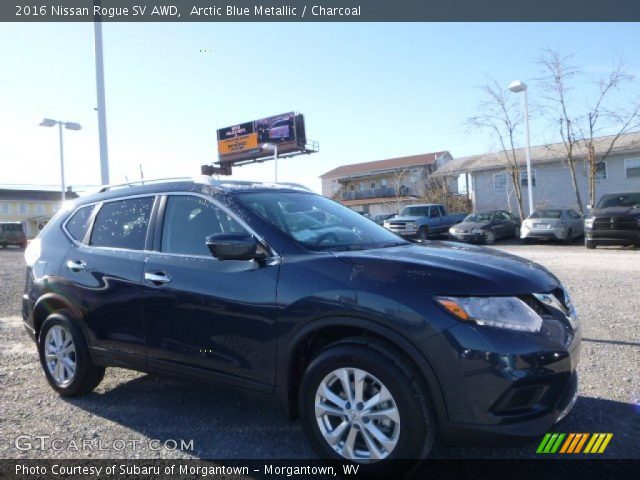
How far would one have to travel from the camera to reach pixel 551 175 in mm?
30047

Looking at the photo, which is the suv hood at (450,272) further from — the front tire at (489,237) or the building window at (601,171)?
the building window at (601,171)

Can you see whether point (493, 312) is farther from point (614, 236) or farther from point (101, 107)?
point (614, 236)

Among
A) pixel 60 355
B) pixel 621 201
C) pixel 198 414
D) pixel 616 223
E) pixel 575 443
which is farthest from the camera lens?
pixel 621 201

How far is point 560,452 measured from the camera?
10.3ft

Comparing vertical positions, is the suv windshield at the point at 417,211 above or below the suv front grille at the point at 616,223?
above

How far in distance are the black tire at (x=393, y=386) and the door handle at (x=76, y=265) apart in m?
2.29

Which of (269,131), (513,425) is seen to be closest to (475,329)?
(513,425)

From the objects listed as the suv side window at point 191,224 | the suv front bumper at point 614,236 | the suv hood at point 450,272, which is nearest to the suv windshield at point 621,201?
the suv front bumper at point 614,236

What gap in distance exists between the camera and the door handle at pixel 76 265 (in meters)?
4.14

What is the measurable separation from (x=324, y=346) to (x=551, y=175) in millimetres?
30498

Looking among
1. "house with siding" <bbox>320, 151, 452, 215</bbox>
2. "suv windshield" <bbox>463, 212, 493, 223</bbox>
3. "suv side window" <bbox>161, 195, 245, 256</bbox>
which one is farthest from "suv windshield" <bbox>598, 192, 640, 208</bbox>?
"house with siding" <bbox>320, 151, 452, 215</bbox>

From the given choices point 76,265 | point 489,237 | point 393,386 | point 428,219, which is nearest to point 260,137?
point 428,219

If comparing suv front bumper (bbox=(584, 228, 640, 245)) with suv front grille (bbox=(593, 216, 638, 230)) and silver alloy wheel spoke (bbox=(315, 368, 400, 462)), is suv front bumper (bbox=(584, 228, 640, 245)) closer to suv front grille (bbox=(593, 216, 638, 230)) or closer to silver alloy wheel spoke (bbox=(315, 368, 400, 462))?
suv front grille (bbox=(593, 216, 638, 230))

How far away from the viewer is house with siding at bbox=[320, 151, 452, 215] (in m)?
45.6
